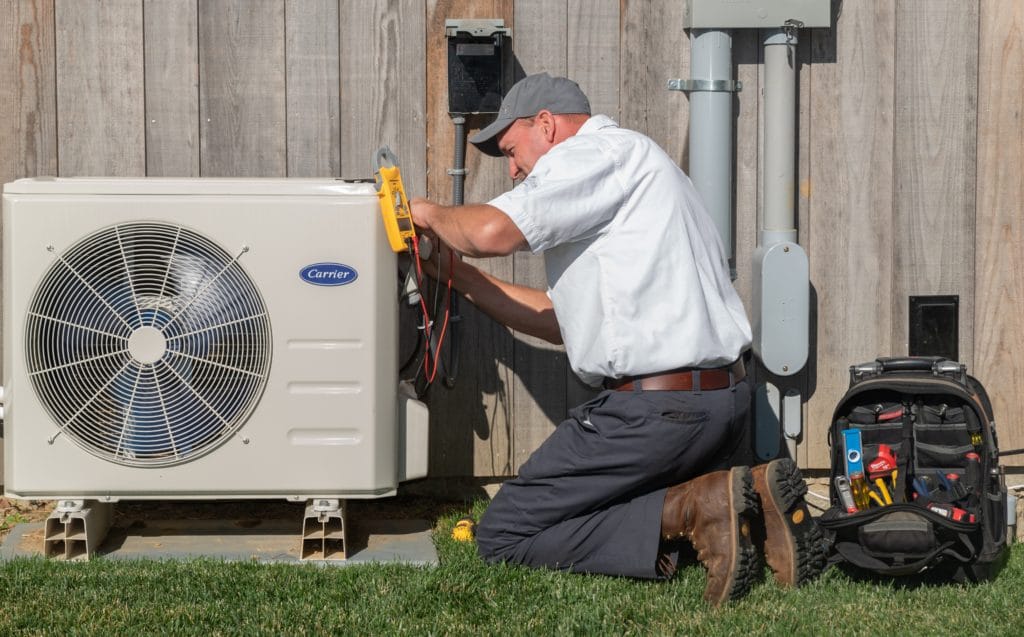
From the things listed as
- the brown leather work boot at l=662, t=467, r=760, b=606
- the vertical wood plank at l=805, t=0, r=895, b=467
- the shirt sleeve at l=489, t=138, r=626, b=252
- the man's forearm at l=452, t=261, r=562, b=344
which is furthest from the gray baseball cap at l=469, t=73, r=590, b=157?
the brown leather work boot at l=662, t=467, r=760, b=606

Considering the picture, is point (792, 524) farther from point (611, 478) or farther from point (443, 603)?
point (443, 603)

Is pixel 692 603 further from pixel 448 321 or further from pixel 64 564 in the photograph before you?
pixel 64 564

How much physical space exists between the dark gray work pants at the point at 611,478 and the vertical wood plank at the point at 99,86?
60.3 inches

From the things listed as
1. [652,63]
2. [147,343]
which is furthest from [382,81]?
[147,343]

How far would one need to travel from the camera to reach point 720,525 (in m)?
3.12

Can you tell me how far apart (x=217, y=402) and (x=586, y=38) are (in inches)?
60.7

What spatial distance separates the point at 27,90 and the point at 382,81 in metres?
1.03

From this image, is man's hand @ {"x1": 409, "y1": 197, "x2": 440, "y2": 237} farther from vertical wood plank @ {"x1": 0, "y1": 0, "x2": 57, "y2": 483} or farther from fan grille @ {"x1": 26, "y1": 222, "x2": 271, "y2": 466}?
vertical wood plank @ {"x1": 0, "y1": 0, "x2": 57, "y2": 483}

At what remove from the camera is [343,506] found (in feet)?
11.1

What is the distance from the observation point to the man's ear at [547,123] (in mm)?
3436

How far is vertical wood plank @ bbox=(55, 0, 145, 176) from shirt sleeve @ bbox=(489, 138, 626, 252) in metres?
1.26

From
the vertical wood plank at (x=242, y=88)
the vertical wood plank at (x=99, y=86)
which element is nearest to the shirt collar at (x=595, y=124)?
the vertical wood plank at (x=242, y=88)

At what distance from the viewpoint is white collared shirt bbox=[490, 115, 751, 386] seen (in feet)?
10.4

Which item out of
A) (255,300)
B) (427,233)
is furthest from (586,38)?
(255,300)
